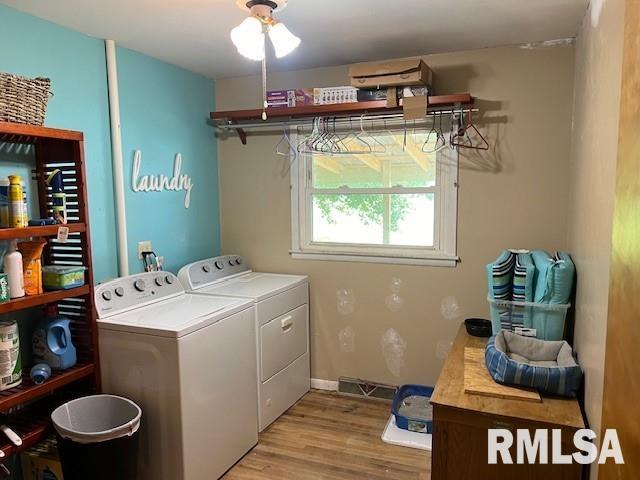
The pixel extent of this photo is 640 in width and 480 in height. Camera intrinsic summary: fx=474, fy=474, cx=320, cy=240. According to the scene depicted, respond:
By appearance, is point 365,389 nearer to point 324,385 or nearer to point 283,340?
point 324,385

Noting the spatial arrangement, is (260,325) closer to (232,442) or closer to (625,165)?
(232,442)

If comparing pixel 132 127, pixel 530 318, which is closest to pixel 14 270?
pixel 132 127

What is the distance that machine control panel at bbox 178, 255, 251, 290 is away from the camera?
9.71 feet

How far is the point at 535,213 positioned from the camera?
2.78 m

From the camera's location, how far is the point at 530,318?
7.48ft

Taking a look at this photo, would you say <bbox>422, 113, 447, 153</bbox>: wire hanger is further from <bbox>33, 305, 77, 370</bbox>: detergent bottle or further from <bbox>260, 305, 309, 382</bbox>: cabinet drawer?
<bbox>33, 305, 77, 370</bbox>: detergent bottle

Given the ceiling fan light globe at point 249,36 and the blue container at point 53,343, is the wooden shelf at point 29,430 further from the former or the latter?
the ceiling fan light globe at point 249,36

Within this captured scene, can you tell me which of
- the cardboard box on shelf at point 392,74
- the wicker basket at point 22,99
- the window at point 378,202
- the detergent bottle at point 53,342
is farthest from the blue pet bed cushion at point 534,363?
the wicker basket at point 22,99

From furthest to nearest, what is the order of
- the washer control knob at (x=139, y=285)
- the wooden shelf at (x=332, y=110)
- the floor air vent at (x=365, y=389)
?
the floor air vent at (x=365, y=389), the wooden shelf at (x=332, y=110), the washer control knob at (x=139, y=285)

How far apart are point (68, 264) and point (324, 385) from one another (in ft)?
6.31

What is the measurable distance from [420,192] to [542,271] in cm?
101

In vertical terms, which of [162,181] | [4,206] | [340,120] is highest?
[340,120]

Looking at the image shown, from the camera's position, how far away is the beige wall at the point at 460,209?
272 cm

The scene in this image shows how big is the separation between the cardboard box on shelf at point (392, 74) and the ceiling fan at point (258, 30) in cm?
83
